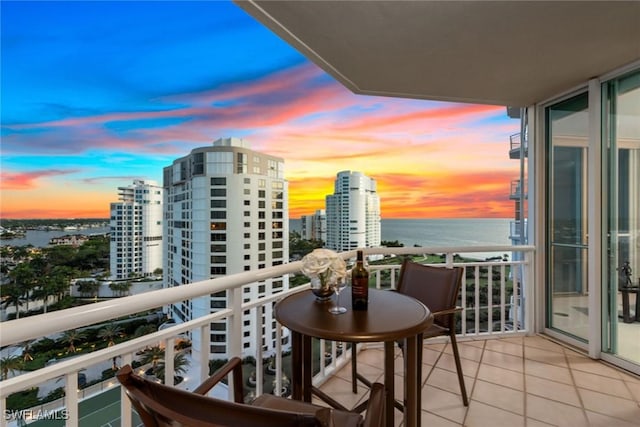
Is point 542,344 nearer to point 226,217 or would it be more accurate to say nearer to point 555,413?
point 555,413

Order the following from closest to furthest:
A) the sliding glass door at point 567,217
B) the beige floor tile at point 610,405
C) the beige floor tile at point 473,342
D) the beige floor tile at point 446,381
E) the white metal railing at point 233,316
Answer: the white metal railing at point 233,316
the beige floor tile at point 610,405
the beige floor tile at point 446,381
the sliding glass door at point 567,217
the beige floor tile at point 473,342

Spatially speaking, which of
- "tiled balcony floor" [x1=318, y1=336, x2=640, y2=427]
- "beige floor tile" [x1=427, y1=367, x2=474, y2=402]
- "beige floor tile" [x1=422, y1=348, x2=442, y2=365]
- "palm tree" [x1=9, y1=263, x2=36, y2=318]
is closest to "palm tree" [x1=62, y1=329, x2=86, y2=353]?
"palm tree" [x1=9, y1=263, x2=36, y2=318]

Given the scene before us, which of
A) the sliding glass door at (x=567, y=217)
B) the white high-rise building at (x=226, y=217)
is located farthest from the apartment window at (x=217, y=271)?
the sliding glass door at (x=567, y=217)

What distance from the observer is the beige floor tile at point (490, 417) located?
209 centimetres

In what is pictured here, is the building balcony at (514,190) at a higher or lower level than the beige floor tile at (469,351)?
higher

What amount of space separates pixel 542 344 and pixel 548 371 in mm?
692

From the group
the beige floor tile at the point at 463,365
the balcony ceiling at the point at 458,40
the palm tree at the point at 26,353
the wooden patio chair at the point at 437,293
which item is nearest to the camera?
→ the palm tree at the point at 26,353

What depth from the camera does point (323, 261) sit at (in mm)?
1656

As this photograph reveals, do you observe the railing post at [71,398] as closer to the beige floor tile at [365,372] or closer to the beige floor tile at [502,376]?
the beige floor tile at [365,372]

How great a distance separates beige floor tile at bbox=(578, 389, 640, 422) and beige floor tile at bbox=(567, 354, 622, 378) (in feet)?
1.46

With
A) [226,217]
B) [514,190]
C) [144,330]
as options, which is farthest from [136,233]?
[514,190]

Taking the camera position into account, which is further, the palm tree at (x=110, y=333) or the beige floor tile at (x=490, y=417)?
the beige floor tile at (x=490, y=417)

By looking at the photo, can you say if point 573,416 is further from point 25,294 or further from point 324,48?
point 25,294

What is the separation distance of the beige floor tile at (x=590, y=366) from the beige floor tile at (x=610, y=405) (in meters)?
0.44
